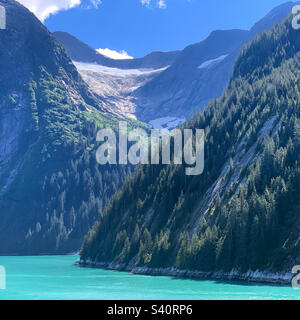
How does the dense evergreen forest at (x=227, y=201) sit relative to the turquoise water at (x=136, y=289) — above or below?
above

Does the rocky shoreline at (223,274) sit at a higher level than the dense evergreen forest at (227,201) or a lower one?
lower

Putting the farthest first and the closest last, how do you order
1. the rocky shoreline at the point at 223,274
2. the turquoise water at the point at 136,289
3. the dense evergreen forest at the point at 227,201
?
the dense evergreen forest at the point at 227,201 → the rocky shoreline at the point at 223,274 → the turquoise water at the point at 136,289

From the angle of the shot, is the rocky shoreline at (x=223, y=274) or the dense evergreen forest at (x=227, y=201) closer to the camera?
the rocky shoreline at (x=223, y=274)

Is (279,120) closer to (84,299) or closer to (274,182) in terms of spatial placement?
(274,182)

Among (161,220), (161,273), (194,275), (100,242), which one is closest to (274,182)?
(194,275)

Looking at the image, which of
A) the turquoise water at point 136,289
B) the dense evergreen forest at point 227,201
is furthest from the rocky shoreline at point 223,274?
the turquoise water at point 136,289

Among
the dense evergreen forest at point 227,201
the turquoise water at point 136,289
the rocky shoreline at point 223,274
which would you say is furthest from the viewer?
the dense evergreen forest at point 227,201

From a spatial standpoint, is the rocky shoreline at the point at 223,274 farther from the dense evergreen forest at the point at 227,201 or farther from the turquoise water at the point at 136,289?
the turquoise water at the point at 136,289

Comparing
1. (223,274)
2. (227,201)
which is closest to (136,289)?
(223,274)

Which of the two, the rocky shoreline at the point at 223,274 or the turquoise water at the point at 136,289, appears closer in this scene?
the turquoise water at the point at 136,289
